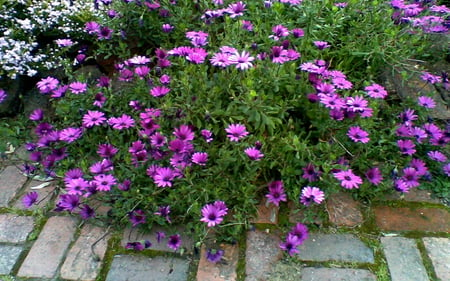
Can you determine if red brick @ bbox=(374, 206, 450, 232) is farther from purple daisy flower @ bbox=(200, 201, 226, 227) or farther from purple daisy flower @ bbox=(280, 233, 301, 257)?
purple daisy flower @ bbox=(200, 201, 226, 227)

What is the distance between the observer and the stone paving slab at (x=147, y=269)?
209cm

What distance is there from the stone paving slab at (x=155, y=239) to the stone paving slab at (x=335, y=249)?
505 mm

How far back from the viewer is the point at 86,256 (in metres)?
2.20

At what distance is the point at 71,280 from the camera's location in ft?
6.88

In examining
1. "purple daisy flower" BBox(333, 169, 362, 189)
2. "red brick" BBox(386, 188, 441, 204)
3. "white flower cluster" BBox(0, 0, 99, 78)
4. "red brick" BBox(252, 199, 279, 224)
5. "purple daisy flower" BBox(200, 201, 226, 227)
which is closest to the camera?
"purple daisy flower" BBox(200, 201, 226, 227)

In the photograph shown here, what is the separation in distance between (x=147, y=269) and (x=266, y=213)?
634 mm

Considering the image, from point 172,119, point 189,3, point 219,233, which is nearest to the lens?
point 219,233

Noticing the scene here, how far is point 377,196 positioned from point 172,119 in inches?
43.4

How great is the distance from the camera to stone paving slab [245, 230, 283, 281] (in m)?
2.10

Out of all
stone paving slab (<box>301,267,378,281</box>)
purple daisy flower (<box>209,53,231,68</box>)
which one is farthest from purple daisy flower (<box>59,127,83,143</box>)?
stone paving slab (<box>301,267,378,281</box>)

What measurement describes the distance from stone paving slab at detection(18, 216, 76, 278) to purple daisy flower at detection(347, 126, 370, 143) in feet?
4.61

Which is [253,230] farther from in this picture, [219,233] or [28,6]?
[28,6]

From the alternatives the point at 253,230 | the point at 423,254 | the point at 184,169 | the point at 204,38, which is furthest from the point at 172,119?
the point at 423,254

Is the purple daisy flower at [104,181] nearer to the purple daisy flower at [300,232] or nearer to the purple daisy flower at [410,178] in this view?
the purple daisy flower at [300,232]
